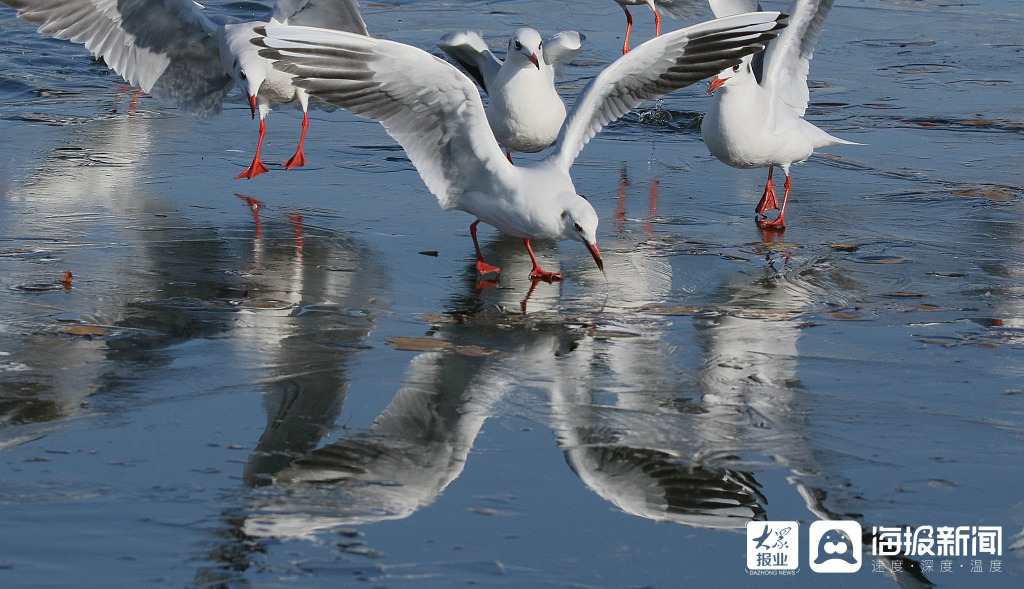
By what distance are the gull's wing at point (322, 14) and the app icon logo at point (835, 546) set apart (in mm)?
5660

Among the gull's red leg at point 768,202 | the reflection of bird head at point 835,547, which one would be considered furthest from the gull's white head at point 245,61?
the reflection of bird head at point 835,547

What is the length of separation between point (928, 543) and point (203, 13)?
277 inches

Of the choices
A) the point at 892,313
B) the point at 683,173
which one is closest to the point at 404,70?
the point at 892,313

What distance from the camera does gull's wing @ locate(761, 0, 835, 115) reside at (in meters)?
7.40

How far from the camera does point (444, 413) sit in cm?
383

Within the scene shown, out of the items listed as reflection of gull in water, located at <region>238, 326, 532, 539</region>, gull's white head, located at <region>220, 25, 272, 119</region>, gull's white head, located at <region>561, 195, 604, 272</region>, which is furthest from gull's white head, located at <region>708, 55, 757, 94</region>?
reflection of gull in water, located at <region>238, 326, 532, 539</region>

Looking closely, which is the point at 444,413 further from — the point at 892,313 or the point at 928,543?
the point at 892,313

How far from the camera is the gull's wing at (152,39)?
27.6 feet

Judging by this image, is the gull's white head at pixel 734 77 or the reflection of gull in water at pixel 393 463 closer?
the reflection of gull in water at pixel 393 463

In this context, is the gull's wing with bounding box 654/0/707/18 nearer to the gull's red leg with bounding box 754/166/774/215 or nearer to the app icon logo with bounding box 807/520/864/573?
the gull's red leg with bounding box 754/166/774/215

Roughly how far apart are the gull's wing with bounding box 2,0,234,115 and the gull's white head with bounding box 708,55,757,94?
12.4ft

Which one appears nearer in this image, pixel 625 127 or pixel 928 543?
pixel 928 543

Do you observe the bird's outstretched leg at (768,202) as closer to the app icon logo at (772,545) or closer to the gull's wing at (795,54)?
the gull's wing at (795,54)

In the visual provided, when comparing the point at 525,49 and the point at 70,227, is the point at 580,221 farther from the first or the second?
the point at 70,227
